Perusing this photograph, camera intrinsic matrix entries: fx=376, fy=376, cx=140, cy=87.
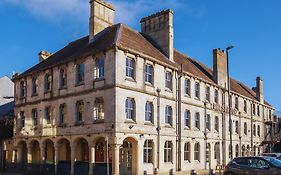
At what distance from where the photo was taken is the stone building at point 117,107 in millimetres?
29031

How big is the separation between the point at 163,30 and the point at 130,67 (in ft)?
27.1

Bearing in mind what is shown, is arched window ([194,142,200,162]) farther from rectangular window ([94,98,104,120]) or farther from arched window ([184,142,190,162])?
rectangular window ([94,98,104,120])

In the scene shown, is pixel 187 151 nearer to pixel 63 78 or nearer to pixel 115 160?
pixel 115 160

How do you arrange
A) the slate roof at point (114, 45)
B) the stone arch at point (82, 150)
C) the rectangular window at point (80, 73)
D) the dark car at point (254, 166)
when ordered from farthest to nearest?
the stone arch at point (82, 150), the rectangular window at point (80, 73), the slate roof at point (114, 45), the dark car at point (254, 166)

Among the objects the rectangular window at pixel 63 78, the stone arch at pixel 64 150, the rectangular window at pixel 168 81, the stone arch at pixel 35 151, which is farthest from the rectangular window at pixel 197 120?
the stone arch at pixel 35 151

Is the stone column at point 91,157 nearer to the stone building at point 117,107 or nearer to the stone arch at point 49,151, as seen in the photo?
the stone building at point 117,107

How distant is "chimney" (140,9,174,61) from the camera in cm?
3606

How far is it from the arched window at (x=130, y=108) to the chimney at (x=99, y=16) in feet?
25.3

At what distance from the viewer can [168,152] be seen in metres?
33.2

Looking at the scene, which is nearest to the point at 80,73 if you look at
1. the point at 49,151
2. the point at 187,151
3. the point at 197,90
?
the point at 49,151

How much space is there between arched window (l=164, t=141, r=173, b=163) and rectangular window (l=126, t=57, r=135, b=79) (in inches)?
286

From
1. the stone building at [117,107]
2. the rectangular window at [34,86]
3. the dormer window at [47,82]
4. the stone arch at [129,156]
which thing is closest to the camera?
the stone building at [117,107]

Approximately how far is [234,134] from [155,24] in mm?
18921

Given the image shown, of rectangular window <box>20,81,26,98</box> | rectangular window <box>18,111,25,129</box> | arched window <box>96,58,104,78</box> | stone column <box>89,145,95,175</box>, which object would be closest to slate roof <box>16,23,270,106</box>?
arched window <box>96,58,104,78</box>
